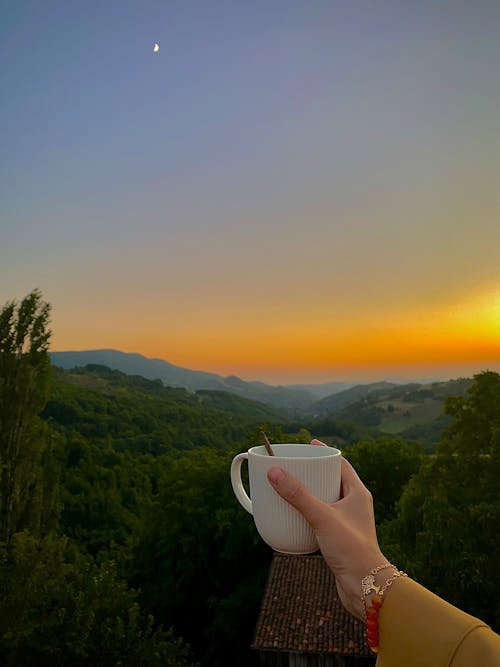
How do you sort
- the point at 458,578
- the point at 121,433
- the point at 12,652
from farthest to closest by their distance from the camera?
the point at 121,433 < the point at 458,578 < the point at 12,652

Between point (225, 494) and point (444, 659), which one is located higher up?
point (444, 659)

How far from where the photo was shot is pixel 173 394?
99250 mm

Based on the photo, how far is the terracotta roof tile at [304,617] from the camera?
50.9ft

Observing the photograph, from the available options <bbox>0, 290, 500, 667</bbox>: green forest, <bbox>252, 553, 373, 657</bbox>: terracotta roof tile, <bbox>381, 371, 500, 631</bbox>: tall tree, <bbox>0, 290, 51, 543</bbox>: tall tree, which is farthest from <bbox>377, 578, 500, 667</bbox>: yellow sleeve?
<bbox>0, 290, 51, 543</bbox>: tall tree

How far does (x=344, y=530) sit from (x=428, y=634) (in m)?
0.42

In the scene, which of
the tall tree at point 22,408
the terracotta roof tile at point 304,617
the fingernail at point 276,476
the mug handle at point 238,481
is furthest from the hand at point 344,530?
the tall tree at point 22,408

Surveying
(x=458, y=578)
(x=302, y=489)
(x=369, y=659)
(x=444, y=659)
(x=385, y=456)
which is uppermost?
(x=302, y=489)

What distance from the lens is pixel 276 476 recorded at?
1.54 meters

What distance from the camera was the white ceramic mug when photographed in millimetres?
1568

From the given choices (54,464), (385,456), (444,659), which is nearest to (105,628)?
(54,464)

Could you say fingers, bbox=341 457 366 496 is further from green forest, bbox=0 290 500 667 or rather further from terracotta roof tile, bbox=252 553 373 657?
terracotta roof tile, bbox=252 553 373 657

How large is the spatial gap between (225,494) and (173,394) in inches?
3084

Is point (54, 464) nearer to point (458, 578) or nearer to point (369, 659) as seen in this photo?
point (369, 659)

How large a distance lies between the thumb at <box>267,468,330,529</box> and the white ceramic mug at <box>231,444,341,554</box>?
0.03 m
